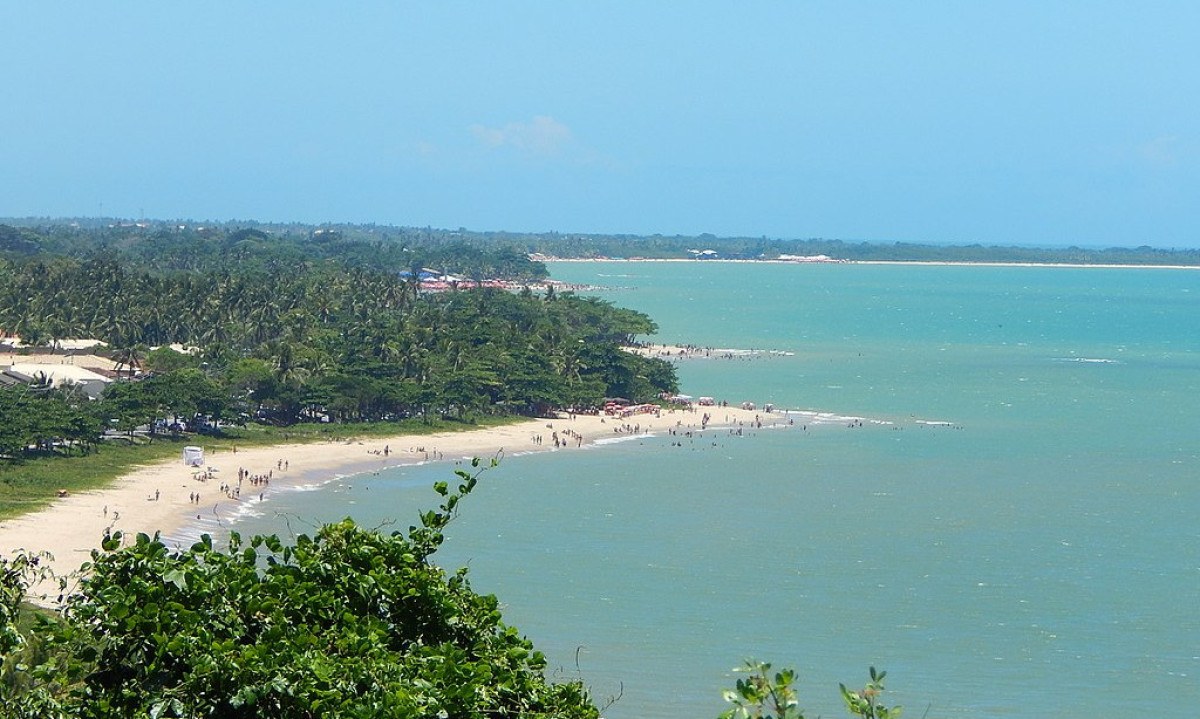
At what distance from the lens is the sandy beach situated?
3512 centimetres

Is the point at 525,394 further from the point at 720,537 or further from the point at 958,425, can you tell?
the point at 720,537

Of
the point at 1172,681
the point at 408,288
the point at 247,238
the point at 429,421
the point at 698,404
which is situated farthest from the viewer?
the point at 247,238

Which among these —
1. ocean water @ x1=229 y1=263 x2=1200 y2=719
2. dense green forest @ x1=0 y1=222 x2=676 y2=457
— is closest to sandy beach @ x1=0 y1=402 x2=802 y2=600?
ocean water @ x1=229 y1=263 x2=1200 y2=719

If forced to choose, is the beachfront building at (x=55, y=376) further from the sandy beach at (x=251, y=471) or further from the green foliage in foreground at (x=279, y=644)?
the green foliage in foreground at (x=279, y=644)

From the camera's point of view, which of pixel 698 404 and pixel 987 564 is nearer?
pixel 987 564

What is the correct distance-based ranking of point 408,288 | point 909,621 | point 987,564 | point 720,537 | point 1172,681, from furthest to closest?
point 408,288 < point 720,537 < point 987,564 < point 909,621 < point 1172,681

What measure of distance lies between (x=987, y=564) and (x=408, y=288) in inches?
2468

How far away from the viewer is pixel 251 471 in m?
45.7

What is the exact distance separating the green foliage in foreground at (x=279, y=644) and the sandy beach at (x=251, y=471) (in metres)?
19.2

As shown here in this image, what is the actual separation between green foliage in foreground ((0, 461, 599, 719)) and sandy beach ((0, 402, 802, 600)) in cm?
1921

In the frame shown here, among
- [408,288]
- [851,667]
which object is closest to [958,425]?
[851,667]

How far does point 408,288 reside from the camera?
93938mm

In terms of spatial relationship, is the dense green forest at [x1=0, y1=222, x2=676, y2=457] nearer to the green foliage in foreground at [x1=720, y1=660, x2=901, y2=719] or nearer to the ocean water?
the ocean water

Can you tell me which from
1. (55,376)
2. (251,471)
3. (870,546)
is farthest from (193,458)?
(870,546)
